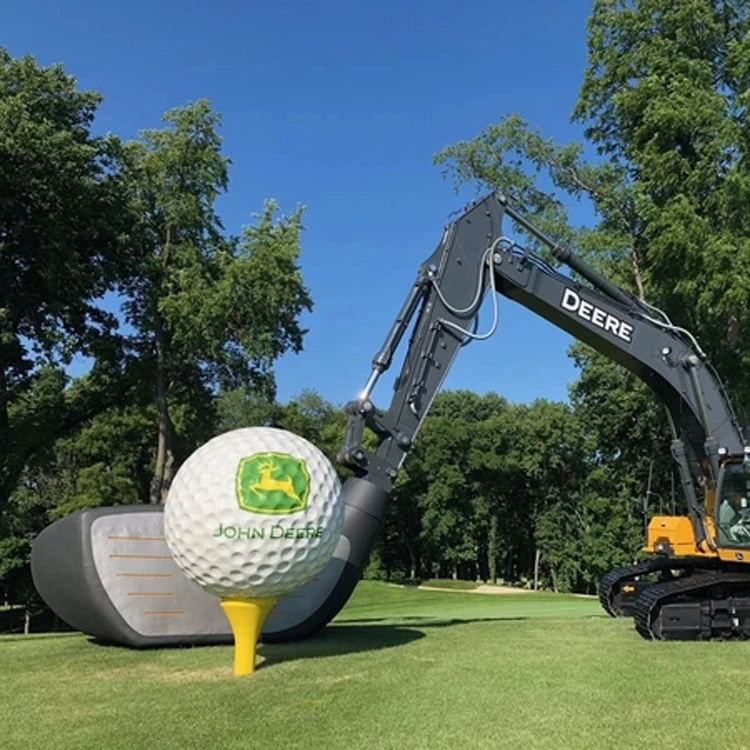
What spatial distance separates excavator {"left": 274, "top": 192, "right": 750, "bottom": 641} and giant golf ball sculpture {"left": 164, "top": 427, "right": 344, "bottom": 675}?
247 centimetres

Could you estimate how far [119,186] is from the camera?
2280 centimetres

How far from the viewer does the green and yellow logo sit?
7258 millimetres

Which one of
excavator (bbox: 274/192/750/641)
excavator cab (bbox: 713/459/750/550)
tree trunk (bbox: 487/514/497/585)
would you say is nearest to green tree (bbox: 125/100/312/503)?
excavator (bbox: 274/192/750/641)

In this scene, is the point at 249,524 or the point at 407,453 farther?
the point at 407,453

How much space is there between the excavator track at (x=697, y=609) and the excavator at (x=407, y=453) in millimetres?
18

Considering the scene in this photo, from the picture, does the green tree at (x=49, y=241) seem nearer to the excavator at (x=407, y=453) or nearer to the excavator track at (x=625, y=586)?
the excavator at (x=407, y=453)

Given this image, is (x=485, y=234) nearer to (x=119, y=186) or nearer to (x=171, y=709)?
(x=171, y=709)

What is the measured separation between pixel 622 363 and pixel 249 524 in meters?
7.41

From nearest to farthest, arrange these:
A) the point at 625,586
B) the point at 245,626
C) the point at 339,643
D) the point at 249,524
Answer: the point at 249,524 → the point at 245,626 → the point at 339,643 → the point at 625,586

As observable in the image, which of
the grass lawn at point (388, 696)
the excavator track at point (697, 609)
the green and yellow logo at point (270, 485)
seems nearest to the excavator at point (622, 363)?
the excavator track at point (697, 609)

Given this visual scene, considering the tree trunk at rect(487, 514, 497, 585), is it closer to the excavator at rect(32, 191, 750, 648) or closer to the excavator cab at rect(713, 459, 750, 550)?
the excavator at rect(32, 191, 750, 648)

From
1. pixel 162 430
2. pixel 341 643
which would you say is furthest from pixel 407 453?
pixel 162 430

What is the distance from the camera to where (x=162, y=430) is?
74.4ft

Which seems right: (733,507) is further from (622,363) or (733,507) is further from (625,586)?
(625,586)
